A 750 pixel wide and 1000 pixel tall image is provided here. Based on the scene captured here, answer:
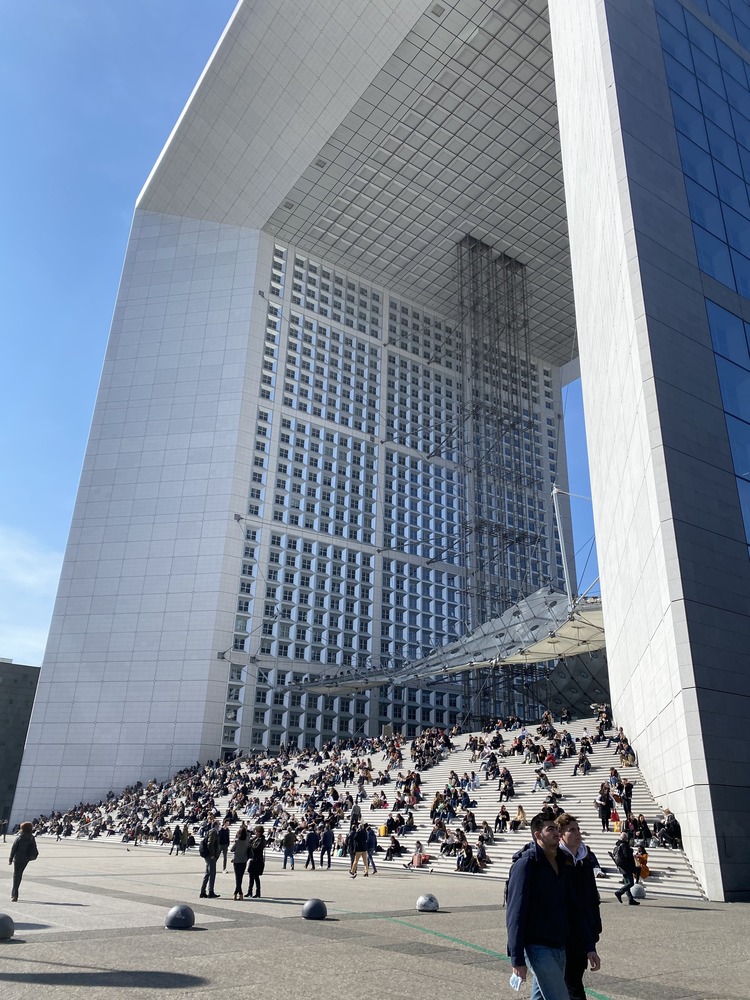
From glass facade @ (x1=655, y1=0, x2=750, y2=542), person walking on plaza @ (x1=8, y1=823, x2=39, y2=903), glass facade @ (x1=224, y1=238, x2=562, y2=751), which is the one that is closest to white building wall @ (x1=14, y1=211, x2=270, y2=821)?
glass facade @ (x1=224, y1=238, x2=562, y2=751)

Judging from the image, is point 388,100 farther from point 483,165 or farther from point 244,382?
point 244,382

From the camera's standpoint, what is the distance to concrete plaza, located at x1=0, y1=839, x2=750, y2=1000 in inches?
283

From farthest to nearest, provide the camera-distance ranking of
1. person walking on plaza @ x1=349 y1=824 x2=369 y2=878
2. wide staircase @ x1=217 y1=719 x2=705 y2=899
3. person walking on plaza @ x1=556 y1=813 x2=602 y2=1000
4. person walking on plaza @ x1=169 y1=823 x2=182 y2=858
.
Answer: person walking on plaza @ x1=169 y1=823 x2=182 y2=858, person walking on plaza @ x1=349 y1=824 x2=369 y2=878, wide staircase @ x1=217 y1=719 x2=705 y2=899, person walking on plaza @ x1=556 y1=813 x2=602 y2=1000

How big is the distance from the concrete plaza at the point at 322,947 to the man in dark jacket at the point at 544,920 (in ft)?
7.68

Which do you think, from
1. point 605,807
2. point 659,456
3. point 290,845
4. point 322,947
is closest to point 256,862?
point 322,947

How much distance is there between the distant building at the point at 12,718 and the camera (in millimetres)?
82688

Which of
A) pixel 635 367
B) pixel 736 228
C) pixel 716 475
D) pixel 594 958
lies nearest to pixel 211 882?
pixel 594 958

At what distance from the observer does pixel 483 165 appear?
220ft

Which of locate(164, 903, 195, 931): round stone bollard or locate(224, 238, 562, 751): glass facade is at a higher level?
locate(224, 238, 562, 751): glass facade

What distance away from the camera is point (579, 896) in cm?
534

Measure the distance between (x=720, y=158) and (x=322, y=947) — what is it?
1093 inches

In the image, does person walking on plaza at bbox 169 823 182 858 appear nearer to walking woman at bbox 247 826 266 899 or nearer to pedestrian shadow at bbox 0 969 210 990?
walking woman at bbox 247 826 266 899

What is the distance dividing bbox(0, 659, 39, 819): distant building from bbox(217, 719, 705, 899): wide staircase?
2458 inches

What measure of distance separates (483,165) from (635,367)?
164ft
